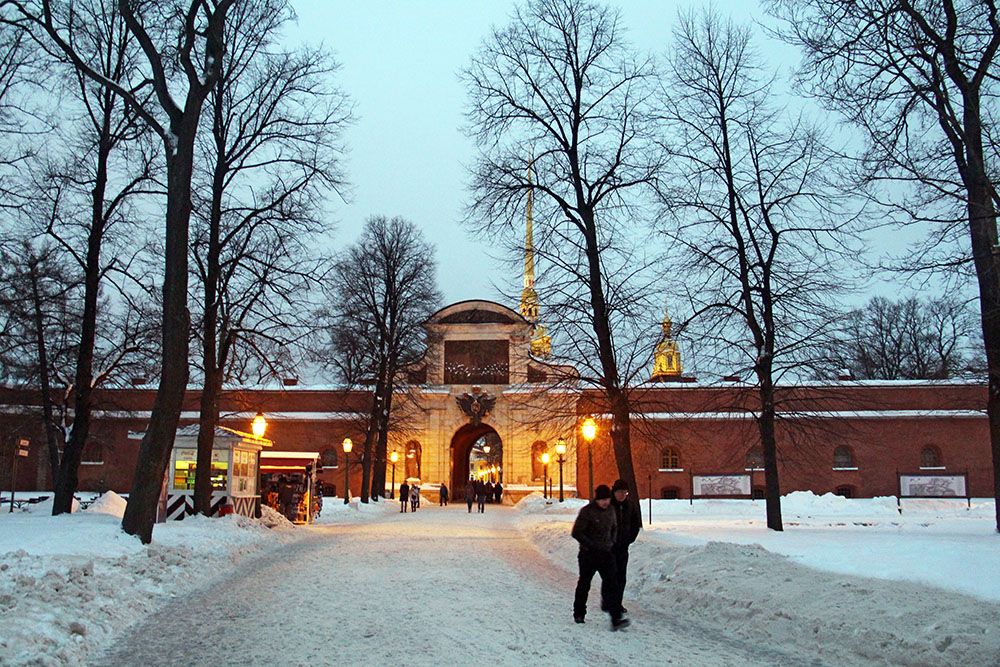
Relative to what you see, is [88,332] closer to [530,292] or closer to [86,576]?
[530,292]

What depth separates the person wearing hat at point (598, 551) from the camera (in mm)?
10445

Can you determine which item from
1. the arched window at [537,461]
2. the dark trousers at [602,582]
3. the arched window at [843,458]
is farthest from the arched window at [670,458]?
the dark trousers at [602,582]

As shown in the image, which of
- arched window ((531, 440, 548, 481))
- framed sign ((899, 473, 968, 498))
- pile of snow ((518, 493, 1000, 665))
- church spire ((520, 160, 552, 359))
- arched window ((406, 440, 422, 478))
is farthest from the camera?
arched window ((406, 440, 422, 478))

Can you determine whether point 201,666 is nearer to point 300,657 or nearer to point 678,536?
point 300,657

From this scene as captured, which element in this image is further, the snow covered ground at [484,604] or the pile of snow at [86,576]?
the snow covered ground at [484,604]

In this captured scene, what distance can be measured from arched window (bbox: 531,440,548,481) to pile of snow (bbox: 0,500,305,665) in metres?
42.4

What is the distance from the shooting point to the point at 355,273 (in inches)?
1759

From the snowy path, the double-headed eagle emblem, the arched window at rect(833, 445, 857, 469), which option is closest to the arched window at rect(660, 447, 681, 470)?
the arched window at rect(833, 445, 857, 469)

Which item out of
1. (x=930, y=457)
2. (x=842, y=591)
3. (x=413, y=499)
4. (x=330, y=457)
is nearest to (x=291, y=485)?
(x=413, y=499)

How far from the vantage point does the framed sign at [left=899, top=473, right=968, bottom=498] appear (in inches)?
1378

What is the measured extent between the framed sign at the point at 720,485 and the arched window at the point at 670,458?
25.2 feet

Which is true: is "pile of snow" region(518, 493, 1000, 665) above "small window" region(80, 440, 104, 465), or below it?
below

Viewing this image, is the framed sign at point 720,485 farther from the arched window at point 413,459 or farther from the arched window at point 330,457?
the arched window at point 330,457

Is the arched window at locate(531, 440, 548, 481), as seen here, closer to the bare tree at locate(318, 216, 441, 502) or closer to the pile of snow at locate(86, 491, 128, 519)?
the bare tree at locate(318, 216, 441, 502)
